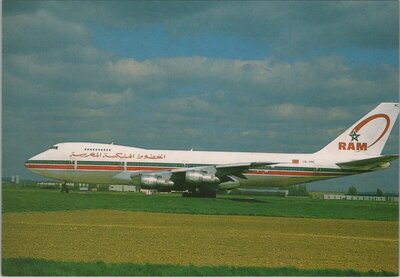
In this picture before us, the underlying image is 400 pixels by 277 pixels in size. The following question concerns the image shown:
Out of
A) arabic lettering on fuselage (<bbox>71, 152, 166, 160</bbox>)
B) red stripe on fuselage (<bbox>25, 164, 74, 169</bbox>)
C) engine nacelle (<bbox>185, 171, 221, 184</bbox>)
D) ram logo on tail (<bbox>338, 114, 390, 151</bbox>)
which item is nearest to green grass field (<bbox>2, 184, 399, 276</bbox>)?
red stripe on fuselage (<bbox>25, 164, 74, 169</bbox>)

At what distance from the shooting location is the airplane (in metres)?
36.3

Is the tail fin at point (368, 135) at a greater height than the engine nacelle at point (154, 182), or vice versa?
the tail fin at point (368, 135)

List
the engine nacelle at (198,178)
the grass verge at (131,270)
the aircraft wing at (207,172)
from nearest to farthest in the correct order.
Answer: the grass verge at (131,270), the engine nacelle at (198,178), the aircraft wing at (207,172)

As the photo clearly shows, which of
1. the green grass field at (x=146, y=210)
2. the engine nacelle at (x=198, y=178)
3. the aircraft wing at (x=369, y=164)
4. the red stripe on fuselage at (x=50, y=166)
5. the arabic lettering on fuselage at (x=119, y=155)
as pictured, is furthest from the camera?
the arabic lettering on fuselage at (x=119, y=155)

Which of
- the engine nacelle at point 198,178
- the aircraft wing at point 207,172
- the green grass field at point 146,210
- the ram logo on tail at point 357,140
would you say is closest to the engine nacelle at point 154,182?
the aircraft wing at point 207,172

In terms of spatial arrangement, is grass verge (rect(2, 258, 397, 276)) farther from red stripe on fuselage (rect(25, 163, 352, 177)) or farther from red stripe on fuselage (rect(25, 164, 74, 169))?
red stripe on fuselage (rect(25, 164, 74, 169))

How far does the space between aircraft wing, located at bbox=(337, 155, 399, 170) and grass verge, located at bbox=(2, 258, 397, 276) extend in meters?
25.2

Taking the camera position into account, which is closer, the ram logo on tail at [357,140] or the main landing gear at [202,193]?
the main landing gear at [202,193]

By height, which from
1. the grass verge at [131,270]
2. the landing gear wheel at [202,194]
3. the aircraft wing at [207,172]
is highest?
the aircraft wing at [207,172]

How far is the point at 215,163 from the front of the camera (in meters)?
37.6

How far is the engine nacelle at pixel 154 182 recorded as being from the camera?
112 ft

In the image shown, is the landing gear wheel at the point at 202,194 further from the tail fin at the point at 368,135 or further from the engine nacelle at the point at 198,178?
the tail fin at the point at 368,135

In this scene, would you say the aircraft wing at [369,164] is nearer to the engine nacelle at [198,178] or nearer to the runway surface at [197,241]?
the engine nacelle at [198,178]

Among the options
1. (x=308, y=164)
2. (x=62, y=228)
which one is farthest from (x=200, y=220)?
(x=308, y=164)
